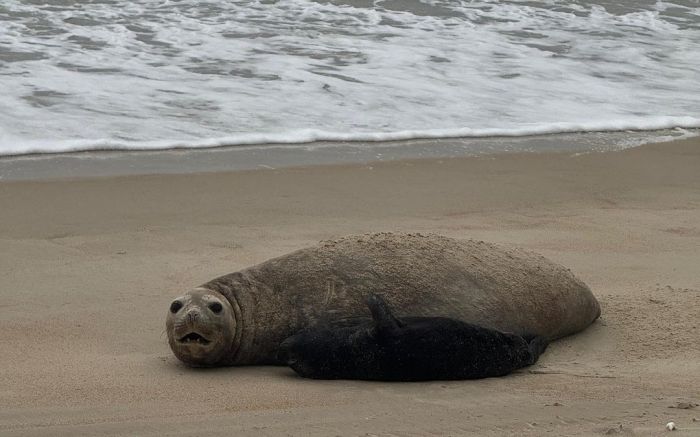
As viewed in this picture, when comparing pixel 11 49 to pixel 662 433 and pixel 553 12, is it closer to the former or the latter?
pixel 553 12

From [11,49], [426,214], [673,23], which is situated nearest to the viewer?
[426,214]

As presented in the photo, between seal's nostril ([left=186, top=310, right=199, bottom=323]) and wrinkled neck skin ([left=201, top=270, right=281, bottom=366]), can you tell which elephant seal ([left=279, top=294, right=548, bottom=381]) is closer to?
wrinkled neck skin ([left=201, top=270, right=281, bottom=366])

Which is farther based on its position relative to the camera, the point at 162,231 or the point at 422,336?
the point at 162,231

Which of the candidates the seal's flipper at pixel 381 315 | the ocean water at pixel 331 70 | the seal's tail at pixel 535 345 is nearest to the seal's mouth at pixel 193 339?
the seal's flipper at pixel 381 315

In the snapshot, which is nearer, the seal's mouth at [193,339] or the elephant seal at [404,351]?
the elephant seal at [404,351]

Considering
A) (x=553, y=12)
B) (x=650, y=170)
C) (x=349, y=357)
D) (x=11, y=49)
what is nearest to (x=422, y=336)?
(x=349, y=357)

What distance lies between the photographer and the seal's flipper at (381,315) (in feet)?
14.7

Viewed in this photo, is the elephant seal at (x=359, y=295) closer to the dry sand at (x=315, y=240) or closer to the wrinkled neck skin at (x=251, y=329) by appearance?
the wrinkled neck skin at (x=251, y=329)

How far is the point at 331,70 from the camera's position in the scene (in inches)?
428

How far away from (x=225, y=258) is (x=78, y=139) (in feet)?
8.46

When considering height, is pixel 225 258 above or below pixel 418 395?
below

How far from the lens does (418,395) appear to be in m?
4.15

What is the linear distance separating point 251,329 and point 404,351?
72cm

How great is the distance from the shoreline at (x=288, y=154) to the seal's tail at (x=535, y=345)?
11.5ft
